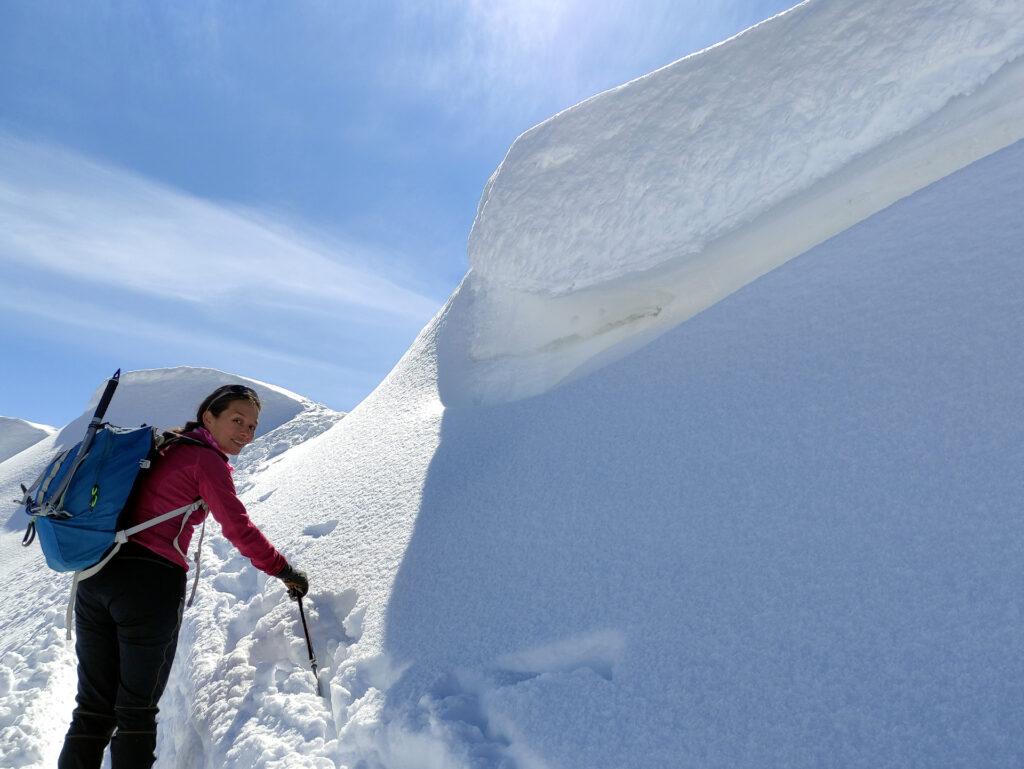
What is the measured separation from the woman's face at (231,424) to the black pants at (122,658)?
0.52 metres

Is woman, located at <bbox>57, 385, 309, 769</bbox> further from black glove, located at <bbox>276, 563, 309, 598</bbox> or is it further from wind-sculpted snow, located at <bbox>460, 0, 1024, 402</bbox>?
wind-sculpted snow, located at <bbox>460, 0, 1024, 402</bbox>

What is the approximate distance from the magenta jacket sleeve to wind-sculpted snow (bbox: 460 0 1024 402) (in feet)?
8.35

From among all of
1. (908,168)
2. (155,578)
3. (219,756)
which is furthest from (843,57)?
(219,756)

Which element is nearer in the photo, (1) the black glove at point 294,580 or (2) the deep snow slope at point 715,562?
(2) the deep snow slope at point 715,562

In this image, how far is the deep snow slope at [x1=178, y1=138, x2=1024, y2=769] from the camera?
1.92 metres

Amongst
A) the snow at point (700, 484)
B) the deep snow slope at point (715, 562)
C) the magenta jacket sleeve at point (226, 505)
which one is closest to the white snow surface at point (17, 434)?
the snow at point (700, 484)

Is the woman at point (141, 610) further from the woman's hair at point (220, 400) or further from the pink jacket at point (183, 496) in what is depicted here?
the woman's hair at point (220, 400)

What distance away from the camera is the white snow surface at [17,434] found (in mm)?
18891

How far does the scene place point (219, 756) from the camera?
2.77 meters

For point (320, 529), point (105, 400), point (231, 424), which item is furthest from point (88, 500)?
point (320, 529)

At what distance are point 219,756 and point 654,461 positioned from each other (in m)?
2.36

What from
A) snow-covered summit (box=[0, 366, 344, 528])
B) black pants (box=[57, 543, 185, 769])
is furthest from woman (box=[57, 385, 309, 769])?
snow-covered summit (box=[0, 366, 344, 528])

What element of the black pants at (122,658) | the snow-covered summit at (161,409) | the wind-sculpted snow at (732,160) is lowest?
the black pants at (122,658)

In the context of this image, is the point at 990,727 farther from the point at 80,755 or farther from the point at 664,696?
the point at 80,755
